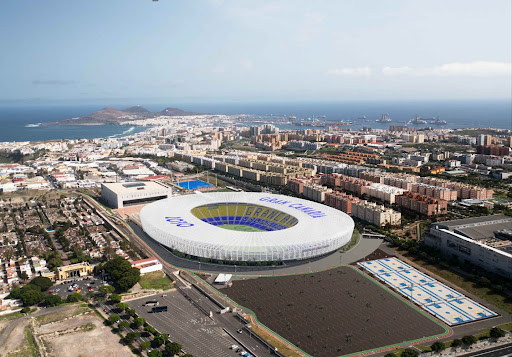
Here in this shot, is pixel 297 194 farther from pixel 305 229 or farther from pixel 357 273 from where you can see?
pixel 357 273

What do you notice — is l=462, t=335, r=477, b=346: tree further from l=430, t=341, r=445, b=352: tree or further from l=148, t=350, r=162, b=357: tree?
l=148, t=350, r=162, b=357: tree

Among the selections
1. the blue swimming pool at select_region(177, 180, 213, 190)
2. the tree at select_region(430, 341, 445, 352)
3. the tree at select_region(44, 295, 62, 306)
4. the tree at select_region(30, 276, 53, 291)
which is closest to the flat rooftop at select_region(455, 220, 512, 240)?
the tree at select_region(430, 341, 445, 352)

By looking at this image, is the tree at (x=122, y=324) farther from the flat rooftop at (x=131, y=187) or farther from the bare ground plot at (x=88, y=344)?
the flat rooftop at (x=131, y=187)

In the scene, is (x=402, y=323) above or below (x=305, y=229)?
below

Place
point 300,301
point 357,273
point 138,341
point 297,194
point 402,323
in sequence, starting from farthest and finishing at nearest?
point 297,194 → point 357,273 → point 300,301 → point 402,323 → point 138,341

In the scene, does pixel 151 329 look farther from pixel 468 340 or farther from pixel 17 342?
pixel 468 340

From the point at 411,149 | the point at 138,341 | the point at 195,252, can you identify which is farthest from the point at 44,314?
the point at 411,149

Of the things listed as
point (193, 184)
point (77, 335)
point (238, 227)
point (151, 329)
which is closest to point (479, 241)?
point (238, 227)
